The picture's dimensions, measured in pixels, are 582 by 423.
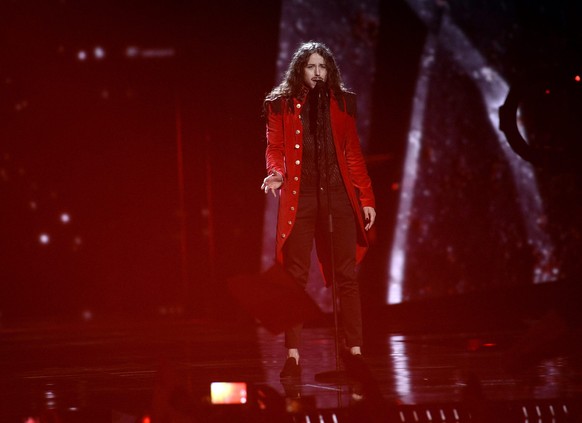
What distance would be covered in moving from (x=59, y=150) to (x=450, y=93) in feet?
13.4

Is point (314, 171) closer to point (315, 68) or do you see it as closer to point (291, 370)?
point (315, 68)

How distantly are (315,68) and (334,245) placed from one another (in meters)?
0.70

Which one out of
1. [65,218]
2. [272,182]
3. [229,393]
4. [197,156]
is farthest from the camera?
[65,218]

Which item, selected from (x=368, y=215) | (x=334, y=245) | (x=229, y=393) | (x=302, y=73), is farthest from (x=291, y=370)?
(x=229, y=393)

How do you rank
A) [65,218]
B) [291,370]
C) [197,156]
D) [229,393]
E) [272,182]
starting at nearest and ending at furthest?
[229,393], [272,182], [291,370], [197,156], [65,218]

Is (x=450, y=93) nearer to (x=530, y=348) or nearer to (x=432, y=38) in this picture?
(x=432, y=38)

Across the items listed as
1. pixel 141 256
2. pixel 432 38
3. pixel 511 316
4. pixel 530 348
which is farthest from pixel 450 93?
pixel 530 348

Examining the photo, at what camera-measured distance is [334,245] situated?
4254mm

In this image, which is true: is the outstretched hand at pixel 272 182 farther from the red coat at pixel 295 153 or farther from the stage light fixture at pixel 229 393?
the stage light fixture at pixel 229 393

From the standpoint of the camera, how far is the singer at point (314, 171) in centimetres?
417

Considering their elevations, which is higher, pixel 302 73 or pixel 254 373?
pixel 302 73

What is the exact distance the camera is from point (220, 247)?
9117mm

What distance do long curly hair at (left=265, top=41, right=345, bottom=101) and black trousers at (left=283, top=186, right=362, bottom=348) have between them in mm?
397

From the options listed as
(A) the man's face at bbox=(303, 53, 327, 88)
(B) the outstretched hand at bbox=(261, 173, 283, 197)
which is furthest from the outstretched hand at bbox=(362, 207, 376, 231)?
(A) the man's face at bbox=(303, 53, 327, 88)
